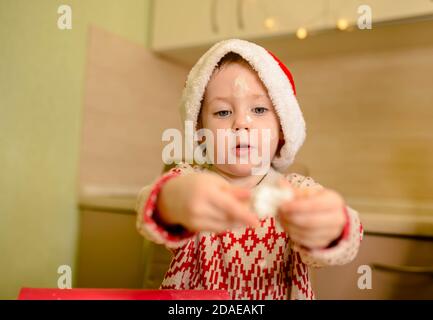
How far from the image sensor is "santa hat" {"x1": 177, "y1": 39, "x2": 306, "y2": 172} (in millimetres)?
742

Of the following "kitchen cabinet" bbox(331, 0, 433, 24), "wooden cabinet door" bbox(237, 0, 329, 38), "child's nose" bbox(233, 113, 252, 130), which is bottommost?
"child's nose" bbox(233, 113, 252, 130)

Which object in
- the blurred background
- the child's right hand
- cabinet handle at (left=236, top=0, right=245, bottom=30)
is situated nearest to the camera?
the child's right hand

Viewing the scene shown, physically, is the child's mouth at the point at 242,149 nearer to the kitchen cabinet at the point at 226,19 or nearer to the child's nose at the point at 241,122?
the child's nose at the point at 241,122

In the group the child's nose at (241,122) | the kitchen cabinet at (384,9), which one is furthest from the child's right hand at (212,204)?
the kitchen cabinet at (384,9)

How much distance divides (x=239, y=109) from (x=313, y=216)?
0.98 ft

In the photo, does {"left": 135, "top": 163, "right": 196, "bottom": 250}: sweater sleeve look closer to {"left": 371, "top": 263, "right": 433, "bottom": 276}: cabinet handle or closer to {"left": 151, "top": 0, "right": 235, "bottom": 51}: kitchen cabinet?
{"left": 371, "top": 263, "right": 433, "bottom": 276}: cabinet handle

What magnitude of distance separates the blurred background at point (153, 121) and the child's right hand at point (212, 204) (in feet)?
2.19

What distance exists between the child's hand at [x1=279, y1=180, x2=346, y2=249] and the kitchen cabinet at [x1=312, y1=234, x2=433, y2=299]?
0.60m

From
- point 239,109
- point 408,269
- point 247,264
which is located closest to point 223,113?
point 239,109

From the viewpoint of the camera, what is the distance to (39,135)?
49.4 inches

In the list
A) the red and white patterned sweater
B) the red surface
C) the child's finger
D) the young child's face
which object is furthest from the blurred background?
the child's finger

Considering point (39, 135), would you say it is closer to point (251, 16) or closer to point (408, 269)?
point (251, 16)

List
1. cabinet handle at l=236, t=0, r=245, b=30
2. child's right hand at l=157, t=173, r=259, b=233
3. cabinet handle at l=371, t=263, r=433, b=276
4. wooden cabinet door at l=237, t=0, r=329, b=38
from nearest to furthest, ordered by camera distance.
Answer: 1. child's right hand at l=157, t=173, r=259, b=233
2. cabinet handle at l=371, t=263, r=433, b=276
3. wooden cabinet door at l=237, t=0, r=329, b=38
4. cabinet handle at l=236, t=0, r=245, b=30
